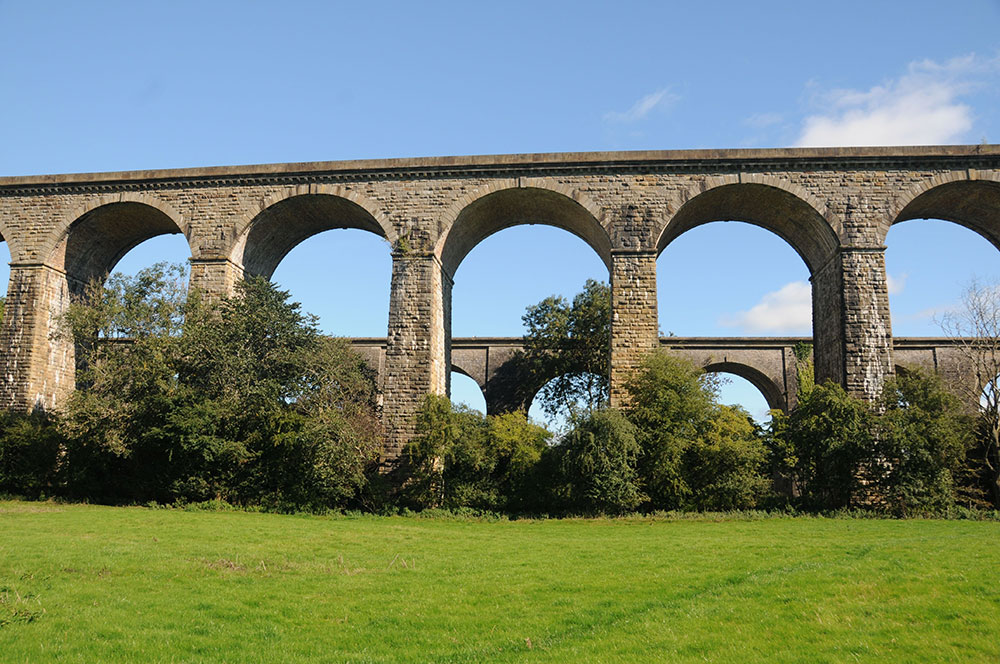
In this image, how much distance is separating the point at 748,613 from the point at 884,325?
15.9 metres

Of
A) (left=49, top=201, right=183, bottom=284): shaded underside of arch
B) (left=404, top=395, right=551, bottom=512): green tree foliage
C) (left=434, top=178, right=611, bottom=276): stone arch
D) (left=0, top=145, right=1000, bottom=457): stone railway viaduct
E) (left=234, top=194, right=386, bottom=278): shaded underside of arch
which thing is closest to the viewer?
(left=404, top=395, right=551, bottom=512): green tree foliage

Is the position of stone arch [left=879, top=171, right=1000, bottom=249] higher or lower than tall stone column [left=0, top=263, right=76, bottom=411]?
higher

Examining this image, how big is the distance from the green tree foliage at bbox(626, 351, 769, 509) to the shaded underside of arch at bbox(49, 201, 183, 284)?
52.0 ft

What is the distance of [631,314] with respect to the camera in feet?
69.8

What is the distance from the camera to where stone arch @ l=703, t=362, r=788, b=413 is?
3662 cm

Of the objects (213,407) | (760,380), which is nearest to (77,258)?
(213,407)

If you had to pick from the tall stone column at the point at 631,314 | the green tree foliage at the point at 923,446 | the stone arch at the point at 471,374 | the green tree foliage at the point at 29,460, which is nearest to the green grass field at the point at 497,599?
the green tree foliage at the point at 923,446

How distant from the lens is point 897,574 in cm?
884

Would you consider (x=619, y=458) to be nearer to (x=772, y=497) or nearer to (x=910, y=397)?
(x=772, y=497)

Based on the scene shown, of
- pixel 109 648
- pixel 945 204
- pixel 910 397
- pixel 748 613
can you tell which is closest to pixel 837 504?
pixel 910 397

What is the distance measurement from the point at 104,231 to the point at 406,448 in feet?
45.2

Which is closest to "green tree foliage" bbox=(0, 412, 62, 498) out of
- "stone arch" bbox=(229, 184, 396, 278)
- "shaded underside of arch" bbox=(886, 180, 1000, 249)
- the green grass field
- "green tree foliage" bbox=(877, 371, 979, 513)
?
"stone arch" bbox=(229, 184, 396, 278)

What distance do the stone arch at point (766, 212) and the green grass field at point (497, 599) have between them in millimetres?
10769

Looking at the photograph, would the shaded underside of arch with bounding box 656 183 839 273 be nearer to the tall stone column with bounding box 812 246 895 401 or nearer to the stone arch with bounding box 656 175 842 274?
the stone arch with bounding box 656 175 842 274
